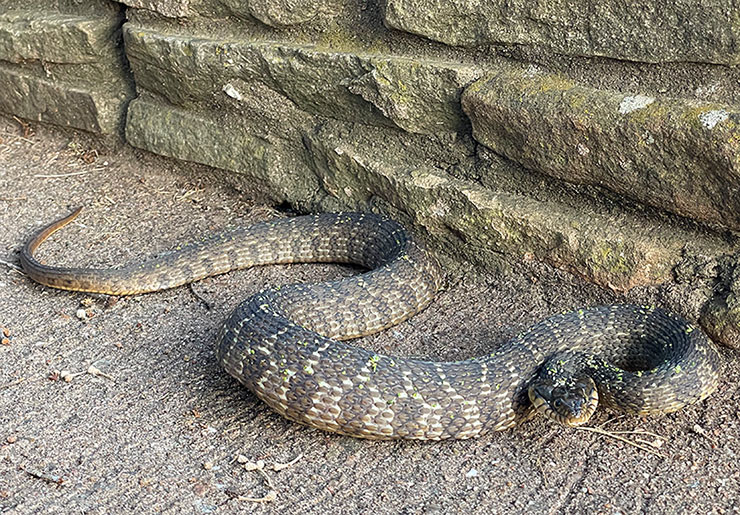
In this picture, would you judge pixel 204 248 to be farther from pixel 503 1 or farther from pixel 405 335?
pixel 503 1

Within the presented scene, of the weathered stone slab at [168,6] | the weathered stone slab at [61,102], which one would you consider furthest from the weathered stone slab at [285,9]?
the weathered stone slab at [61,102]

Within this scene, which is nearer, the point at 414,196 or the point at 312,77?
the point at 414,196

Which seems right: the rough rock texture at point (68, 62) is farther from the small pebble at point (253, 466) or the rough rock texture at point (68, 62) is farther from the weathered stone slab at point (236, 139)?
the small pebble at point (253, 466)

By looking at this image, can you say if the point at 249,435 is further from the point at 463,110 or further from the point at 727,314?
the point at 727,314

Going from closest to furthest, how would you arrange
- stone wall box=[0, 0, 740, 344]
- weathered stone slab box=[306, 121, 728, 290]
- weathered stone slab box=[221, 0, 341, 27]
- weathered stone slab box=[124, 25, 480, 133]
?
stone wall box=[0, 0, 740, 344] < weathered stone slab box=[306, 121, 728, 290] < weathered stone slab box=[124, 25, 480, 133] < weathered stone slab box=[221, 0, 341, 27]

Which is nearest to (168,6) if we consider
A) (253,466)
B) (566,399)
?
(253,466)

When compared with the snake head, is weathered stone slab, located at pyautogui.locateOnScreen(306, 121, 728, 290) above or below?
above

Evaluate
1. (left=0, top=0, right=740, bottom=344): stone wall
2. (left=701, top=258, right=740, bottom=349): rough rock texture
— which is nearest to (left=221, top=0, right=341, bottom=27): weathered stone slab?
(left=0, top=0, right=740, bottom=344): stone wall

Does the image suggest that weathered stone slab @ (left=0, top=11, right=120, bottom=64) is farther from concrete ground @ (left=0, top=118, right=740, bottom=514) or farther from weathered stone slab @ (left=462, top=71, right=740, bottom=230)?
weathered stone slab @ (left=462, top=71, right=740, bottom=230)
